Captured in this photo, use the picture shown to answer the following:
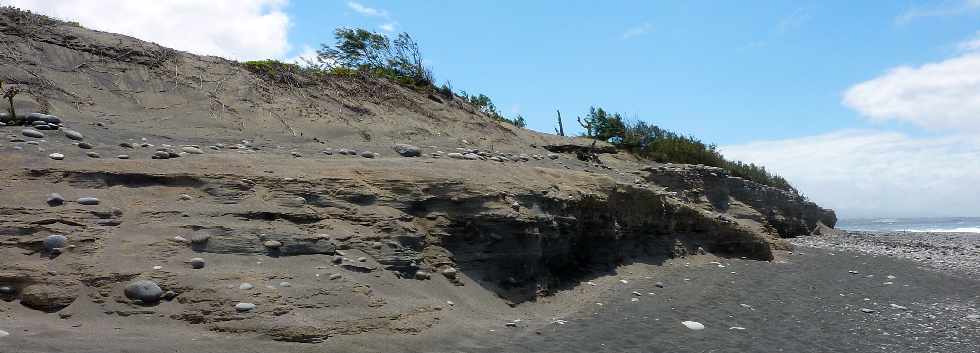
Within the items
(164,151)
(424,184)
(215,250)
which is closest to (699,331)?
(424,184)

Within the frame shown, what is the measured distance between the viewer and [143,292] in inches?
215

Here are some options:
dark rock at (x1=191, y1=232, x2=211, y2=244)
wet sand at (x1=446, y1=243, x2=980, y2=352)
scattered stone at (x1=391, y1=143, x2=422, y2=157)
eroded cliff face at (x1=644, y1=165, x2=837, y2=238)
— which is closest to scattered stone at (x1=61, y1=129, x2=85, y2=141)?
dark rock at (x1=191, y1=232, x2=211, y2=244)

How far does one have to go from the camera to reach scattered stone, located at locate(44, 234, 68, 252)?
5.73 meters

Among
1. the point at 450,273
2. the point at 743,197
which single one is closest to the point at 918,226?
the point at 743,197

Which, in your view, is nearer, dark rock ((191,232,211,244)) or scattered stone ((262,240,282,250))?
dark rock ((191,232,211,244))

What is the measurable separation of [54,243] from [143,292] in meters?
1.07

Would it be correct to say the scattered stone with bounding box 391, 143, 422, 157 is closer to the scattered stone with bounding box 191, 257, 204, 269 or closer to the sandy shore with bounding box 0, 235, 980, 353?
the sandy shore with bounding box 0, 235, 980, 353

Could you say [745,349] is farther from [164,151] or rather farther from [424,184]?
[164,151]

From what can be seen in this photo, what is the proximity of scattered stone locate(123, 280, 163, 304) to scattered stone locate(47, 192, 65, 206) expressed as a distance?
1542mm

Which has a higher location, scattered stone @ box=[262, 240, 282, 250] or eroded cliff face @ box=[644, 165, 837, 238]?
→ eroded cliff face @ box=[644, 165, 837, 238]

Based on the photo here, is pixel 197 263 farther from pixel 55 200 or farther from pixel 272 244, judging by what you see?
pixel 55 200

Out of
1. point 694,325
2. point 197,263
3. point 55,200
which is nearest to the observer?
point 197,263

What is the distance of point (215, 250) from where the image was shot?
20.8 feet

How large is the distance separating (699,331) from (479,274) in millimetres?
2746
